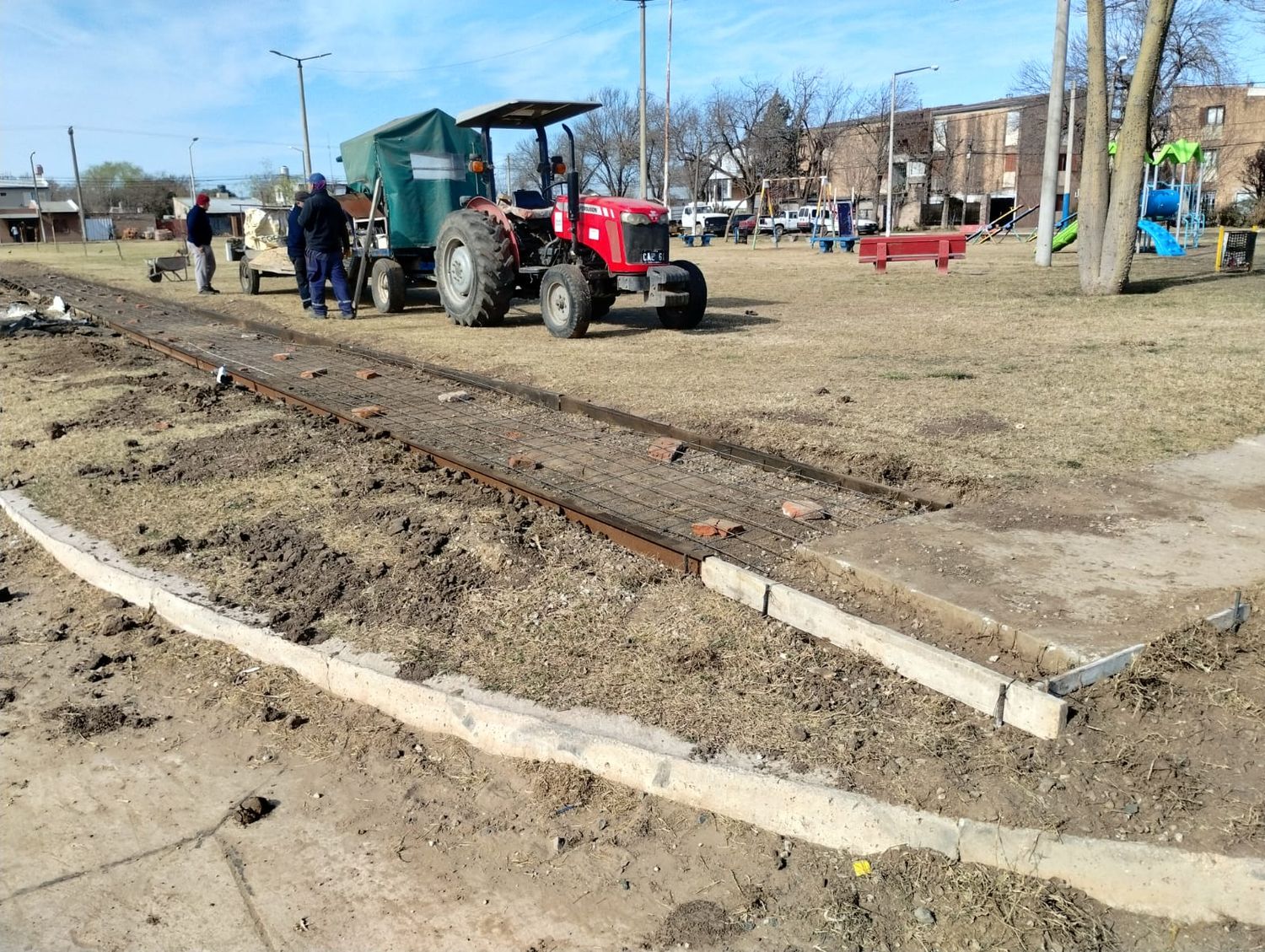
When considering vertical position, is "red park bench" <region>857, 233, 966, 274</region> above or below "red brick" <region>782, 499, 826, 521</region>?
above

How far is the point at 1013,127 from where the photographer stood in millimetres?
68250

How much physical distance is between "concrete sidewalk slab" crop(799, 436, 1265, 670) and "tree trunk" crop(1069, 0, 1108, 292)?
12.4 meters

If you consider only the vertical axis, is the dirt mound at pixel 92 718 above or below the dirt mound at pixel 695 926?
above

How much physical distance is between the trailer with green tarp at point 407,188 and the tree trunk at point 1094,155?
10162 millimetres

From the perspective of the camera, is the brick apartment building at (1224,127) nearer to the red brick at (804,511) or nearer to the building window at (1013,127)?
the building window at (1013,127)

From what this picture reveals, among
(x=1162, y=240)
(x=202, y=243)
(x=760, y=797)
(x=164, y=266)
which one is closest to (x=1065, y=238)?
(x=1162, y=240)

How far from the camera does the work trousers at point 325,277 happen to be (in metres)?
14.3

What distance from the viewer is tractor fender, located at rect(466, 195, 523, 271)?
12.3 m

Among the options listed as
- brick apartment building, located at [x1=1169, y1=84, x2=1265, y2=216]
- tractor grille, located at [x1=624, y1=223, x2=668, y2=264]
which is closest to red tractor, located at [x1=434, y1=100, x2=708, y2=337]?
tractor grille, located at [x1=624, y1=223, x2=668, y2=264]

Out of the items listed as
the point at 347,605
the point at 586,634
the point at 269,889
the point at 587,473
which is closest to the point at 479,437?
the point at 587,473

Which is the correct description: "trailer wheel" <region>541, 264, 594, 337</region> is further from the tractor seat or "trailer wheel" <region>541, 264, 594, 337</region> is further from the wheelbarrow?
the wheelbarrow

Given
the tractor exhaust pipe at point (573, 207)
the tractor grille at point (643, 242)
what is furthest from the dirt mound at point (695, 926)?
the tractor exhaust pipe at point (573, 207)

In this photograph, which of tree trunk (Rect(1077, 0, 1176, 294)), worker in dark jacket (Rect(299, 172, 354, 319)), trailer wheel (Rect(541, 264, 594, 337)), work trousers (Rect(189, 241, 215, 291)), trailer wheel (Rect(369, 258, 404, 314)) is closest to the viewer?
trailer wheel (Rect(541, 264, 594, 337))

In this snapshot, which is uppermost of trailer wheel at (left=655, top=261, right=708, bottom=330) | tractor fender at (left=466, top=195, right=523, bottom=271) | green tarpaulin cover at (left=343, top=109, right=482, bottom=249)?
green tarpaulin cover at (left=343, top=109, right=482, bottom=249)
